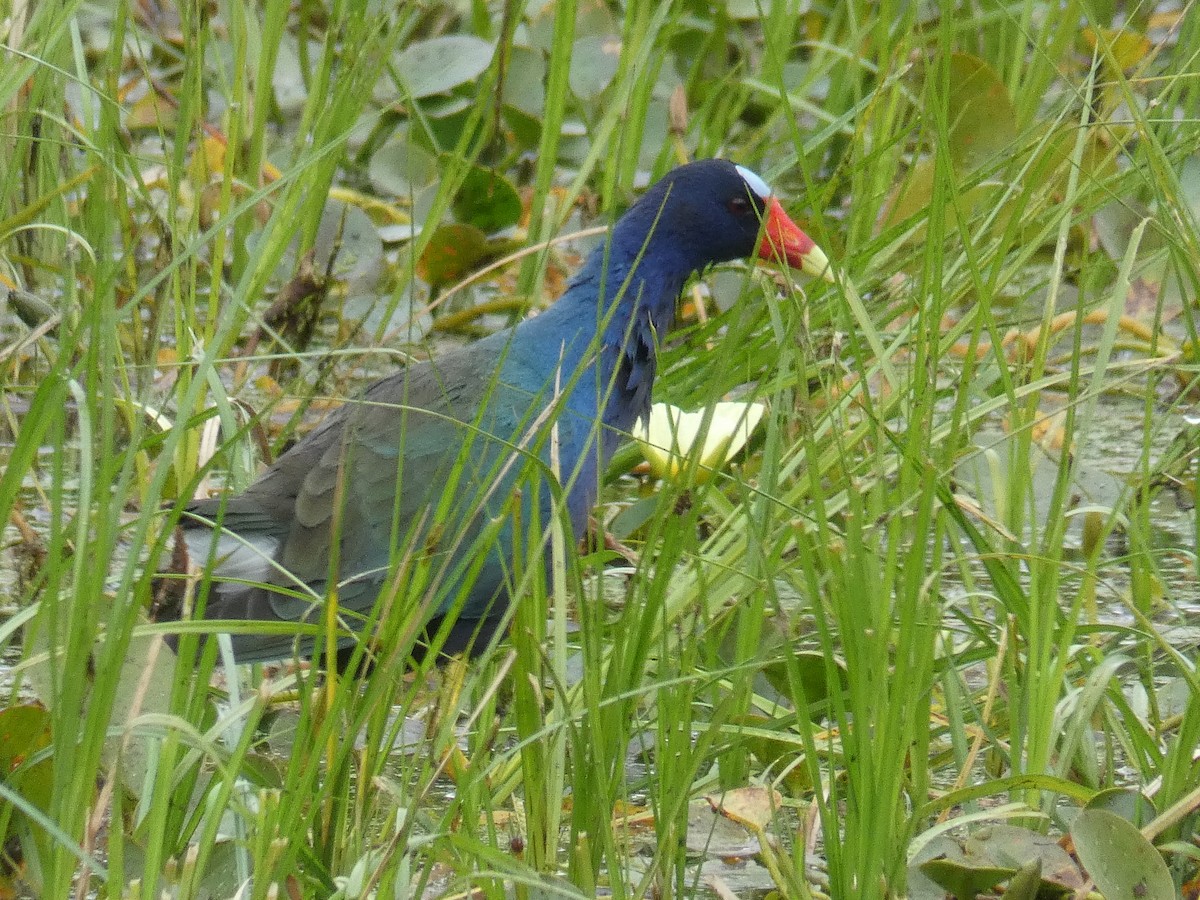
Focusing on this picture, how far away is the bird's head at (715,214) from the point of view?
2.40 metres

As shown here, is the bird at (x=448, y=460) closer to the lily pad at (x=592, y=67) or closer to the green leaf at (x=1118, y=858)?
the green leaf at (x=1118, y=858)

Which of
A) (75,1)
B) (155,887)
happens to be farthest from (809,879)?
(75,1)

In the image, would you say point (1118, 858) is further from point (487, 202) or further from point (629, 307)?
point (487, 202)

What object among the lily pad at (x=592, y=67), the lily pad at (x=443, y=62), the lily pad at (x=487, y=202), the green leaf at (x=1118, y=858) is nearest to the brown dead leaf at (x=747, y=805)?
the green leaf at (x=1118, y=858)

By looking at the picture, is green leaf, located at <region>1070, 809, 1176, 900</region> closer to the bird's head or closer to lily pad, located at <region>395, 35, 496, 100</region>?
the bird's head

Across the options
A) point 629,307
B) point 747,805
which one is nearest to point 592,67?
point 629,307

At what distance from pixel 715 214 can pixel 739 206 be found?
36 mm

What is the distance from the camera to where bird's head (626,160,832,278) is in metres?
2.40

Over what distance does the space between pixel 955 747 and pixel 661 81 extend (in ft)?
8.17

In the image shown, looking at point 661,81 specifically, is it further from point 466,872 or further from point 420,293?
point 466,872

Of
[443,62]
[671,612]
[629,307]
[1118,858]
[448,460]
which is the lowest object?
[1118,858]

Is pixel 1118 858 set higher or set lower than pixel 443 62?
lower

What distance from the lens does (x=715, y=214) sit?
2.41 metres

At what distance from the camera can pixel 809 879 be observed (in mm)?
1554
